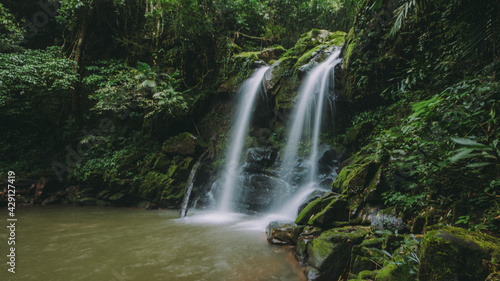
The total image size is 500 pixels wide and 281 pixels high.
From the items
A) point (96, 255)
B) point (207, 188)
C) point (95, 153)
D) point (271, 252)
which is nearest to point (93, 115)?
point (95, 153)

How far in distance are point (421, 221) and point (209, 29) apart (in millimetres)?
11109

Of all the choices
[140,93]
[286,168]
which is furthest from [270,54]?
[286,168]

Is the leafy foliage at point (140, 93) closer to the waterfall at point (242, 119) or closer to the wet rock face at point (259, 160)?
the waterfall at point (242, 119)

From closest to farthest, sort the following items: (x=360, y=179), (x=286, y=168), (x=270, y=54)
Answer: (x=360, y=179) → (x=286, y=168) → (x=270, y=54)

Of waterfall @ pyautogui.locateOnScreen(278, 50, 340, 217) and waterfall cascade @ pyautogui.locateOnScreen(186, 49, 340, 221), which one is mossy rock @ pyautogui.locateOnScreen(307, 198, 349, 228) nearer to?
waterfall cascade @ pyautogui.locateOnScreen(186, 49, 340, 221)

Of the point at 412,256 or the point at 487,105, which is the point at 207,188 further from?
the point at 487,105

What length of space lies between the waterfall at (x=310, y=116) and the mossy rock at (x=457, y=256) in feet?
18.1

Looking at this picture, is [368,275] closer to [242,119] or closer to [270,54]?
[242,119]

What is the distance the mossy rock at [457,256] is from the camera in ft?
4.44

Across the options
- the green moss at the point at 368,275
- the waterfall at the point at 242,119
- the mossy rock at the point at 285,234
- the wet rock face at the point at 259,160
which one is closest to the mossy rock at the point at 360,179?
the mossy rock at the point at 285,234

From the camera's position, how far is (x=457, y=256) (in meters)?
1.39

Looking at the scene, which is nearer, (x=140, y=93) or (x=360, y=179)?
(x=360, y=179)

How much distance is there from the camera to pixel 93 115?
1044 cm

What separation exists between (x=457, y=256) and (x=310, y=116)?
23.3 ft
